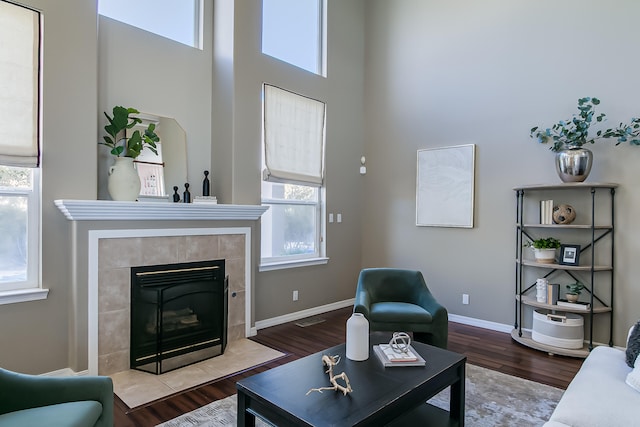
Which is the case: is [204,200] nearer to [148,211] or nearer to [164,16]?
[148,211]

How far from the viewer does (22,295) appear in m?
2.72

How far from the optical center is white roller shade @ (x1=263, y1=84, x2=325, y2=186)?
438 cm

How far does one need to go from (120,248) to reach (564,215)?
13.3 ft

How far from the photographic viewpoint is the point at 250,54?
13.5ft

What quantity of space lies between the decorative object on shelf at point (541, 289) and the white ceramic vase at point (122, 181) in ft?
12.9

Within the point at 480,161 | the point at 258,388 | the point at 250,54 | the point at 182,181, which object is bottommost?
the point at 258,388

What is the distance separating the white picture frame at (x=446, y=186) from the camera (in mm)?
4516

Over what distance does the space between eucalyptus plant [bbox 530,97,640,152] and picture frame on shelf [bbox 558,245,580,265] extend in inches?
38.2

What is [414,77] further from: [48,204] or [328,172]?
[48,204]

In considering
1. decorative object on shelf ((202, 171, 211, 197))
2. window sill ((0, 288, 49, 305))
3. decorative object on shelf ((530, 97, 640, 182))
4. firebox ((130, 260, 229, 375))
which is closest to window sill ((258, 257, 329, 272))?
firebox ((130, 260, 229, 375))

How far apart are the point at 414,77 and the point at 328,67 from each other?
3.78ft

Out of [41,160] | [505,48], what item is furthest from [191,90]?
[505,48]

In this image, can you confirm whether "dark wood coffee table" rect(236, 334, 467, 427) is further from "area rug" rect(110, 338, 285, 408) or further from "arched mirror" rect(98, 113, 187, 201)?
"arched mirror" rect(98, 113, 187, 201)

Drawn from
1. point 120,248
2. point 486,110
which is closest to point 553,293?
point 486,110
